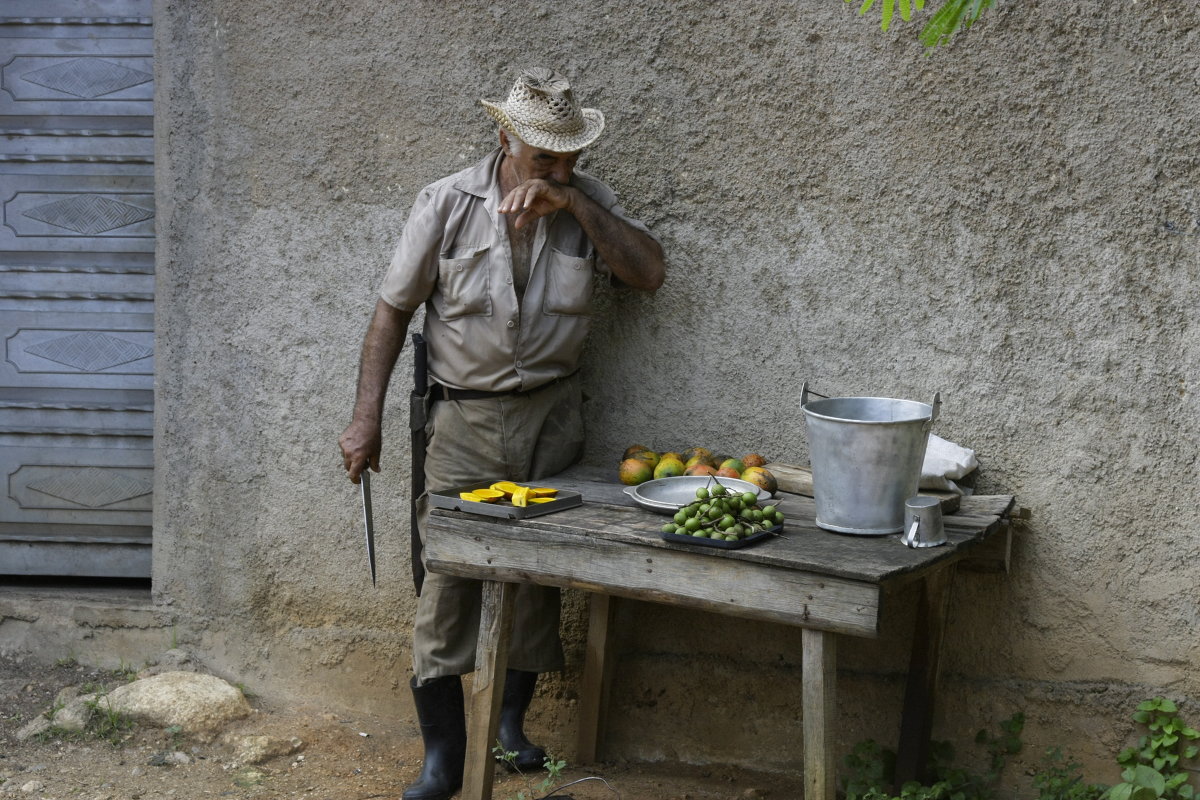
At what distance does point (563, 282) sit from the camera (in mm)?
3410

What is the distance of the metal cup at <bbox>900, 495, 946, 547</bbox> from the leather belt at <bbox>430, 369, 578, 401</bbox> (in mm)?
1216

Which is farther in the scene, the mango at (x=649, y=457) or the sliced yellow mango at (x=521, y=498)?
the mango at (x=649, y=457)

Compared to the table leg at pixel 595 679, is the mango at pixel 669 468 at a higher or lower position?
higher

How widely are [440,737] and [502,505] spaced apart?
96 cm

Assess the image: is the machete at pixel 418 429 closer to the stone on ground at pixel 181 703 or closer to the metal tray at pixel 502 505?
the metal tray at pixel 502 505

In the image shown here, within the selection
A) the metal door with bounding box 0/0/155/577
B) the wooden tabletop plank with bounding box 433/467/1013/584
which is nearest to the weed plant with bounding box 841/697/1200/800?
the wooden tabletop plank with bounding box 433/467/1013/584

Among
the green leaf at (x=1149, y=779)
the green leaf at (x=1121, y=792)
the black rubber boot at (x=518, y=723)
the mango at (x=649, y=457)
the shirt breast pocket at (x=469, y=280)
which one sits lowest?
the black rubber boot at (x=518, y=723)

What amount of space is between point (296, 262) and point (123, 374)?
0.92 metres

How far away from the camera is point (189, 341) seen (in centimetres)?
403

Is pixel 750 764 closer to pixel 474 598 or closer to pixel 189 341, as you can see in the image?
pixel 474 598

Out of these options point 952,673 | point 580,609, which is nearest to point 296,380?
point 580,609

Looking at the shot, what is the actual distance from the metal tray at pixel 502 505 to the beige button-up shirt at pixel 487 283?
425 millimetres

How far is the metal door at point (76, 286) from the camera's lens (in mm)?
4215

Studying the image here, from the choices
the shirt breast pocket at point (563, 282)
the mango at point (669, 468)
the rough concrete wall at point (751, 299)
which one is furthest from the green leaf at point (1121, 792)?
the shirt breast pocket at point (563, 282)
